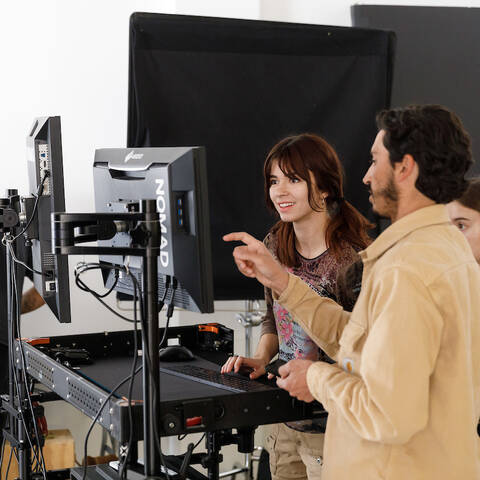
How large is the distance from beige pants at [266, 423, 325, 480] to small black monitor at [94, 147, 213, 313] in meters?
0.62

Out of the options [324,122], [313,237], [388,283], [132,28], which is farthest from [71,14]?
[388,283]

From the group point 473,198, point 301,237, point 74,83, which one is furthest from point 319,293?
point 74,83

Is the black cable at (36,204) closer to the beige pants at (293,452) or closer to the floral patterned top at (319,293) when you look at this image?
the floral patterned top at (319,293)


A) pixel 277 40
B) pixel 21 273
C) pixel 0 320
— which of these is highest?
pixel 277 40

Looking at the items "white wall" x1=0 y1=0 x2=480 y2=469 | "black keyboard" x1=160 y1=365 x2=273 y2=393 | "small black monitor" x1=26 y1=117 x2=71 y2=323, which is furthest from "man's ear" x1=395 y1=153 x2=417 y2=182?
"white wall" x1=0 y1=0 x2=480 y2=469

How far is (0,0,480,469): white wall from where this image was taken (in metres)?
3.55

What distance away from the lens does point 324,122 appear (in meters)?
3.52

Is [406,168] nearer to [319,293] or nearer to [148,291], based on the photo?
[148,291]

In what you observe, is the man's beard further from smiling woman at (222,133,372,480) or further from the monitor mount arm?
smiling woman at (222,133,372,480)

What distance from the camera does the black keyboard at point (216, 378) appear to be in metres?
1.61

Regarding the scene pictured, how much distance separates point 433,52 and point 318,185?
1.98 metres

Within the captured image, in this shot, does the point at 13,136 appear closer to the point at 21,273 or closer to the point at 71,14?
the point at 71,14

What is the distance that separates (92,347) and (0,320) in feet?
3.79

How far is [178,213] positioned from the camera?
57.5 inches
